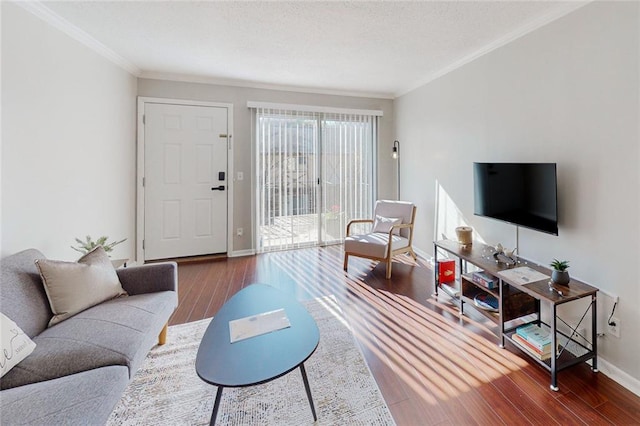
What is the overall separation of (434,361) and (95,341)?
1.92m

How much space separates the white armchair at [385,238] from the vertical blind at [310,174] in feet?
2.54

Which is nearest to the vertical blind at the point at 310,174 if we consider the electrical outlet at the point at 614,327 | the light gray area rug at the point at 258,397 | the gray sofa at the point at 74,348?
the gray sofa at the point at 74,348

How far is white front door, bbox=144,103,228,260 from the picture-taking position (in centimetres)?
367

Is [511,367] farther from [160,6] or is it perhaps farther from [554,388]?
[160,6]

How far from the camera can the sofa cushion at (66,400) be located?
37.9 inches

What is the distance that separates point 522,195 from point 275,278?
8.26 feet

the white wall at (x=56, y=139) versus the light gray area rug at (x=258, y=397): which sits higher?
the white wall at (x=56, y=139)

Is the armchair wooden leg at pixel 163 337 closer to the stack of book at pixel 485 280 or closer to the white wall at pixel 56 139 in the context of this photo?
the white wall at pixel 56 139

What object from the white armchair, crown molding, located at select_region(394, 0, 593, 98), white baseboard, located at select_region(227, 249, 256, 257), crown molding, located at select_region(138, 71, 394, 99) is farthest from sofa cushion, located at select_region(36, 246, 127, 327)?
crown molding, located at select_region(394, 0, 593, 98)

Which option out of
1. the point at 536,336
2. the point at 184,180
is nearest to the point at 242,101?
the point at 184,180

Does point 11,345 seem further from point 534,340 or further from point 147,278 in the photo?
point 534,340

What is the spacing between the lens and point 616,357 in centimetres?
171

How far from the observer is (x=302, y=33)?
2.49 metres

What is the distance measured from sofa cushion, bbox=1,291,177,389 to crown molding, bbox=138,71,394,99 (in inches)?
119
